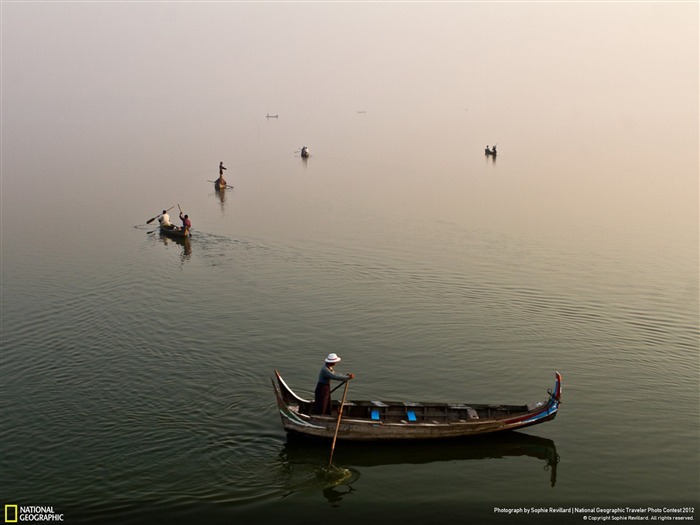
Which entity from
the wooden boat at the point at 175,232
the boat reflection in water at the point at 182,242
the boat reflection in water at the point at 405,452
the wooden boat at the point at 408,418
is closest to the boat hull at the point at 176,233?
the wooden boat at the point at 175,232

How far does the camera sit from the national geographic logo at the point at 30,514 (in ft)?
48.6

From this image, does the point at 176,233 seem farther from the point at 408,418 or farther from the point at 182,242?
the point at 408,418

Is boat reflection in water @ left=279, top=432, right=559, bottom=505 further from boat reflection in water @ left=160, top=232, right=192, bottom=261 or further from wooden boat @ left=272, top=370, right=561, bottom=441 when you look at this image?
boat reflection in water @ left=160, top=232, right=192, bottom=261

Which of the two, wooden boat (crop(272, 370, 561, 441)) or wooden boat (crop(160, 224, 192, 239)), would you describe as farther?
wooden boat (crop(160, 224, 192, 239))

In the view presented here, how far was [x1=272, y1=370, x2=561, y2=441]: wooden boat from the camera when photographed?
17.6m

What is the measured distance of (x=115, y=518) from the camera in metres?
14.8

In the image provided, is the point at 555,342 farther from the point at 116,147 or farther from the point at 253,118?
the point at 253,118

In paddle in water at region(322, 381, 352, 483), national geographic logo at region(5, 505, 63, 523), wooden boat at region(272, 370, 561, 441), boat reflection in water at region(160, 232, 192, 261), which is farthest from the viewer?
boat reflection in water at region(160, 232, 192, 261)

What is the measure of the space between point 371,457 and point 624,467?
249 inches

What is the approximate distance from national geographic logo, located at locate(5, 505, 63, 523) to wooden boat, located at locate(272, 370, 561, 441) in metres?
5.78

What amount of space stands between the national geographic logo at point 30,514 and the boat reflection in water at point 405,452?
5344 millimetres

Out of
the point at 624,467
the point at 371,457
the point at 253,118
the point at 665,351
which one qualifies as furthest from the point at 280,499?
the point at 253,118

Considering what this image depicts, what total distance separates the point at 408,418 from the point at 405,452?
908mm

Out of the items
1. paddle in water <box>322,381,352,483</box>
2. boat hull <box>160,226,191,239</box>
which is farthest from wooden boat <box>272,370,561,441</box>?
boat hull <box>160,226,191,239</box>
